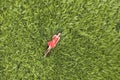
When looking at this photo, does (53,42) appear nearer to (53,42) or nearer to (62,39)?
(53,42)

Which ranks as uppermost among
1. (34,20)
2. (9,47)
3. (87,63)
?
(34,20)

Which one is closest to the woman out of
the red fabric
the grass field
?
the red fabric

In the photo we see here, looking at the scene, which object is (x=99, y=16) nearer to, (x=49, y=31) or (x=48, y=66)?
(x=49, y=31)

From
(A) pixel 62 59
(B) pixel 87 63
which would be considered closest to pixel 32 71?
(A) pixel 62 59

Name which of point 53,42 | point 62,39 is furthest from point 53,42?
point 62,39

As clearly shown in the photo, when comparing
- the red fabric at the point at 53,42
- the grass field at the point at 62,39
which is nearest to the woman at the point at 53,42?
the red fabric at the point at 53,42

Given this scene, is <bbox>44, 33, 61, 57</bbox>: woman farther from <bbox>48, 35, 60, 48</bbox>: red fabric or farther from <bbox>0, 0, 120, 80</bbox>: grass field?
<bbox>0, 0, 120, 80</bbox>: grass field

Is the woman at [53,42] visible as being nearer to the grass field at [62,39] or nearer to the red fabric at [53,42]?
the red fabric at [53,42]

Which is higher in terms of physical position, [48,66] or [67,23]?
[67,23]
